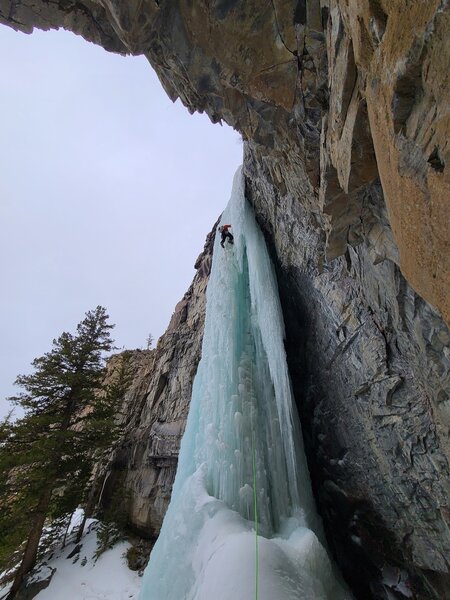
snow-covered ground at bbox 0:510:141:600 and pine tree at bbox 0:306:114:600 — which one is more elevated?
pine tree at bbox 0:306:114:600

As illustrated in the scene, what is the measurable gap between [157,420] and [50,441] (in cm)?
330

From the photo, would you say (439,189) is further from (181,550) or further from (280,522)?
A: (280,522)

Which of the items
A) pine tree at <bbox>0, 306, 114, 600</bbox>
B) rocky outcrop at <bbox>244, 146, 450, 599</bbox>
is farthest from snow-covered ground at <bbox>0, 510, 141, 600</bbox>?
rocky outcrop at <bbox>244, 146, 450, 599</bbox>

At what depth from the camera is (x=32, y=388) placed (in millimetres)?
9305

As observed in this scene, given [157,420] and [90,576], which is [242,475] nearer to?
[90,576]

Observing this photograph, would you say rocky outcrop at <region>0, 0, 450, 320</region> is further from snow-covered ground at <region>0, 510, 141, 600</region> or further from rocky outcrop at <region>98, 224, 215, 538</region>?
snow-covered ground at <region>0, 510, 141, 600</region>

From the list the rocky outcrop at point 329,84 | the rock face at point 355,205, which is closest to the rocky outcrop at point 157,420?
the rock face at point 355,205

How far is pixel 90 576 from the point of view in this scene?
7.27 meters

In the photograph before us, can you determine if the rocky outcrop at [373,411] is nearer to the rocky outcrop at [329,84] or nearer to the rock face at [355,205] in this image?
the rock face at [355,205]

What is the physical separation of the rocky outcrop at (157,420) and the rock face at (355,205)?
4.90 m

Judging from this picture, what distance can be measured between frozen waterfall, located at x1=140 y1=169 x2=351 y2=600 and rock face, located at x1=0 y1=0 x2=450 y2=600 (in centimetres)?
88

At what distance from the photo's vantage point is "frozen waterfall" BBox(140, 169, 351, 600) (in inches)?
117

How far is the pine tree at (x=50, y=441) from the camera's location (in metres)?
7.51

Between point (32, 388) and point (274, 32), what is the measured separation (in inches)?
425
